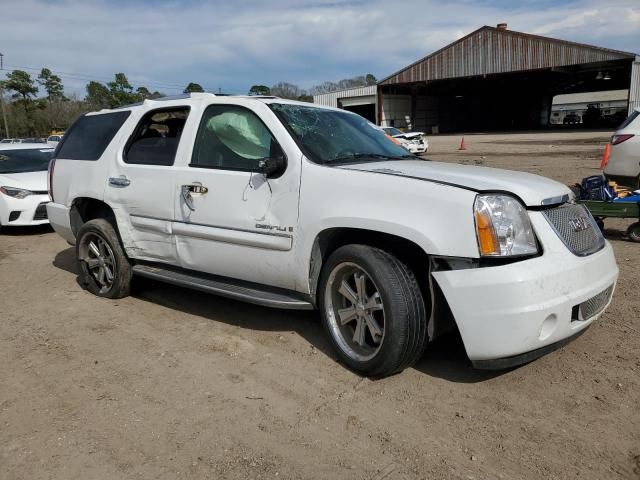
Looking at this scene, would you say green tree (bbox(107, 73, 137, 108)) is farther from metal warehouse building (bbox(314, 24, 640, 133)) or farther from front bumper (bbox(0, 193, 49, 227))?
front bumper (bbox(0, 193, 49, 227))

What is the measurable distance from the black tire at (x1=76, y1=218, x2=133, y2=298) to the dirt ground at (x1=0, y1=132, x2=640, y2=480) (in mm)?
534

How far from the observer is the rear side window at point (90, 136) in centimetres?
530

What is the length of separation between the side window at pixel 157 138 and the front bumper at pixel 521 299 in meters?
2.68

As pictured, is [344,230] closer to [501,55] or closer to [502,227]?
[502,227]

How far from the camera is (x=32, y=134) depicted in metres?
64.1

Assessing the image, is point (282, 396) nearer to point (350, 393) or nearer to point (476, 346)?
point (350, 393)

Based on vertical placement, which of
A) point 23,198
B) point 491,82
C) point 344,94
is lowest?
point 23,198

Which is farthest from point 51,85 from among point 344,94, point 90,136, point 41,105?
point 90,136

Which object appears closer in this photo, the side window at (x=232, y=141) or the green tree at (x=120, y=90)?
the side window at (x=232, y=141)

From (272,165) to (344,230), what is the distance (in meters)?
0.69

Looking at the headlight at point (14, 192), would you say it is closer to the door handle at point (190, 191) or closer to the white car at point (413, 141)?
the door handle at point (190, 191)

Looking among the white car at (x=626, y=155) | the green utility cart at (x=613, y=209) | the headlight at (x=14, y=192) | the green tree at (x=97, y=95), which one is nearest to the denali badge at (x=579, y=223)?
the green utility cart at (x=613, y=209)

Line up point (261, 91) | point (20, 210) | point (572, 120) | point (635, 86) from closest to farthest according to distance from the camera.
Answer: point (20, 210), point (261, 91), point (635, 86), point (572, 120)

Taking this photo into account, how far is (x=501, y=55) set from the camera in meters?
38.5
